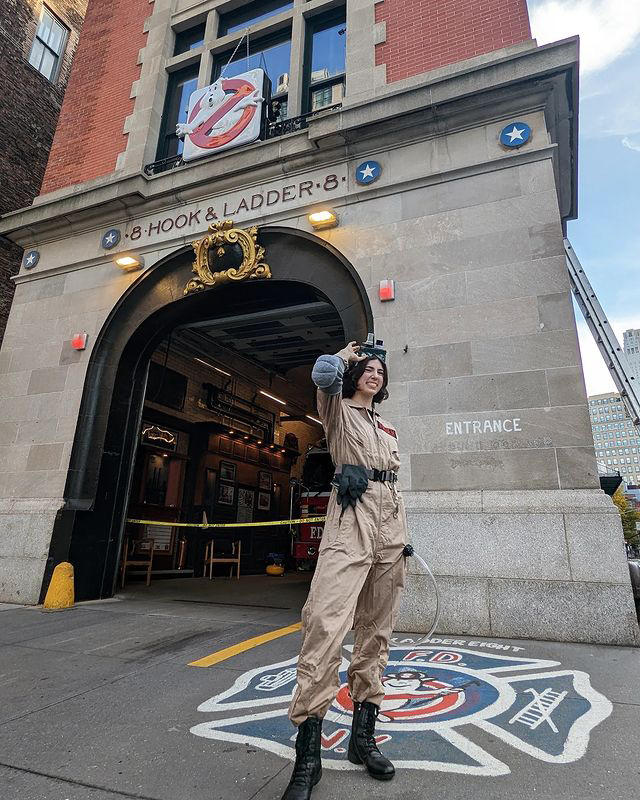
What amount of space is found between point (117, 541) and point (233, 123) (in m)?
7.93

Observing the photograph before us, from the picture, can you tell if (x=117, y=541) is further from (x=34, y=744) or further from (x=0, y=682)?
(x=34, y=744)

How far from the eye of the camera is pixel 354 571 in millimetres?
2350

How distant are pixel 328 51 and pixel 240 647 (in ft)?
34.8

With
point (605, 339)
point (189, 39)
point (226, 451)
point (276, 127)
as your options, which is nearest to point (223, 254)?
point (276, 127)

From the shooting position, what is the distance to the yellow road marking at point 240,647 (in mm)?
4103

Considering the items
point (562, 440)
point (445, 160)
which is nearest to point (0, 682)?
point (562, 440)

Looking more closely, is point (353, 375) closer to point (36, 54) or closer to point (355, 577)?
point (355, 577)

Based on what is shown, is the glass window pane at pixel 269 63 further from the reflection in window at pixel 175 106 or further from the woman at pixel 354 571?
the woman at pixel 354 571

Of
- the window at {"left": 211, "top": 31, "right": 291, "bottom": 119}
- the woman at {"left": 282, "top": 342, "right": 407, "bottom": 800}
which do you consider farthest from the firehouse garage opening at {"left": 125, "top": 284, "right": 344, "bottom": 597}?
the woman at {"left": 282, "top": 342, "right": 407, "bottom": 800}

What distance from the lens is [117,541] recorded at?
8.35m

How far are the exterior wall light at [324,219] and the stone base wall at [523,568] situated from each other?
4415 mm

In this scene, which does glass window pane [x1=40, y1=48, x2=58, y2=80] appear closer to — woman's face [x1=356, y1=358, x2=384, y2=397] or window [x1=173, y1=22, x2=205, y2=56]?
window [x1=173, y1=22, x2=205, y2=56]

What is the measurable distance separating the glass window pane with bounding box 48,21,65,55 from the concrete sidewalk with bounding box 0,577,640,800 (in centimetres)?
1919

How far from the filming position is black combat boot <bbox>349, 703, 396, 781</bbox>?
7.01 ft
